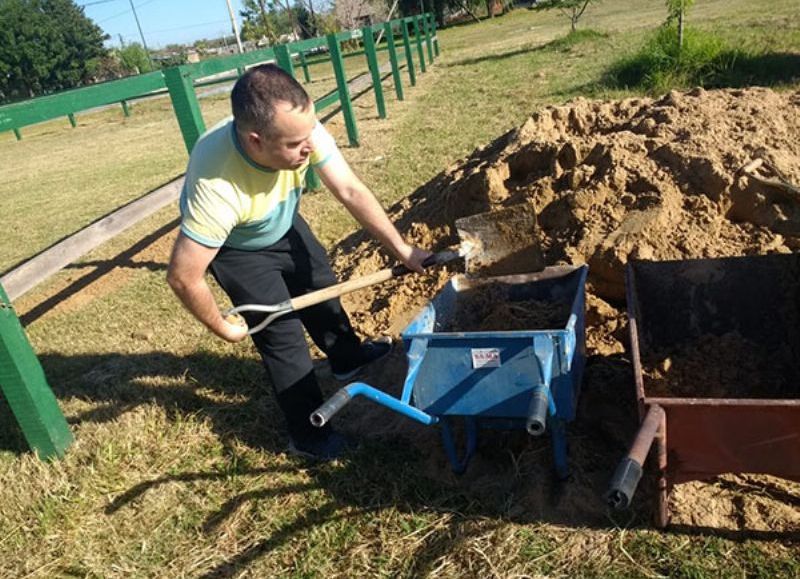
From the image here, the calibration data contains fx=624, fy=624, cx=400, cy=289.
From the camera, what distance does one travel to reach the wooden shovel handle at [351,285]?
9.21 feet

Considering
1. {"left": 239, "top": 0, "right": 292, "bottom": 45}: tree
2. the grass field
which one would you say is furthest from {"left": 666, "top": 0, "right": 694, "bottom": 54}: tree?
{"left": 239, "top": 0, "right": 292, "bottom": 45}: tree

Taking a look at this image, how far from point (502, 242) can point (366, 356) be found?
3.68 ft

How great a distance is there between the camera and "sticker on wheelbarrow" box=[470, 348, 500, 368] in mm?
2395

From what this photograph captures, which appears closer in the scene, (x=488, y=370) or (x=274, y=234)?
(x=488, y=370)

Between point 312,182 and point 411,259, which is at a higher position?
point 411,259

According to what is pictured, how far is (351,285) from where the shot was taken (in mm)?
2898

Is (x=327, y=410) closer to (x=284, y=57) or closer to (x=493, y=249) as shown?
(x=493, y=249)

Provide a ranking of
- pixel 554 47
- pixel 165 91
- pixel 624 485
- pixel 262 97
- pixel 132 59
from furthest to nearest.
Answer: pixel 132 59, pixel 554 47, pixel 165 91, pixel 262 97, pixel 624 485

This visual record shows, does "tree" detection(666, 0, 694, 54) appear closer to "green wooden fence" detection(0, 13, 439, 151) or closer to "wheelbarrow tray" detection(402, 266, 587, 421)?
"green wooden fence" detection(0, 13, 439, 151)

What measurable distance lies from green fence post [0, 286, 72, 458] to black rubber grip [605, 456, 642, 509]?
114 inches

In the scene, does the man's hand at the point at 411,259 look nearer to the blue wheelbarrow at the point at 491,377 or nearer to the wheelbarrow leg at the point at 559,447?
the blue wheelbarrow at the point at 491,377

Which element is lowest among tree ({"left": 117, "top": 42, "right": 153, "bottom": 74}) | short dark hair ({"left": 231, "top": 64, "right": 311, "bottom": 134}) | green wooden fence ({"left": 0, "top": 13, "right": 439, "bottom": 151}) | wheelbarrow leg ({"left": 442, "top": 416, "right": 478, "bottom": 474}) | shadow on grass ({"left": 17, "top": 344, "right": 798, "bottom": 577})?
shadow on grass ({"left": 17, "top": 344, "right": 798, "bottom": 577})

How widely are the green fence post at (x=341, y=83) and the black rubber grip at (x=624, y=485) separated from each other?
8.69 m

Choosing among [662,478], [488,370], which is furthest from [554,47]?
[662,478]
